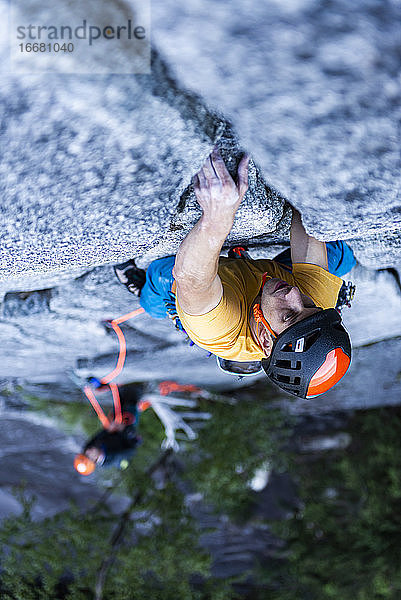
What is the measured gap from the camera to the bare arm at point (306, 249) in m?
1.63

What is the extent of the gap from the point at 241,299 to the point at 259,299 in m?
0.06

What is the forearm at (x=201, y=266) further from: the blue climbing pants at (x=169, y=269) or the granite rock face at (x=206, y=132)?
the blue climbing pants at (x=169, y=269)

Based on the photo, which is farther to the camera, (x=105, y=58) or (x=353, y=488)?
(x=353, y=488)

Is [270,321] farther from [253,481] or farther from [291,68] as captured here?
[253,481]

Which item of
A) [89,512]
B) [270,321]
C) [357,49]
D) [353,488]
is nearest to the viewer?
[357,49]

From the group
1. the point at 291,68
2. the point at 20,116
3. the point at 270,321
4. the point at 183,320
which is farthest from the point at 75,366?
the point at 291,68

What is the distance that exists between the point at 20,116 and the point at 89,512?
158 inches

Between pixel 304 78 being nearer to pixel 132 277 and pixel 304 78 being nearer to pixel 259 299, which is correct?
pixel 259 299

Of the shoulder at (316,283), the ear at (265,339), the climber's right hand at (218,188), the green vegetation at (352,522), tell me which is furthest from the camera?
the green vegetation at (352,522)

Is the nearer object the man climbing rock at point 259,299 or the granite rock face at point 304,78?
the granite rock face at point 304,78

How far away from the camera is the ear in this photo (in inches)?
59.1

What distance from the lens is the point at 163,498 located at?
166 inches

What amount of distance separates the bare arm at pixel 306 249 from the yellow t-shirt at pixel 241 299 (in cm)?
4

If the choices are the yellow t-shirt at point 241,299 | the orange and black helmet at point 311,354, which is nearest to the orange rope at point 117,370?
the yellow t-shirt at point 241,299
